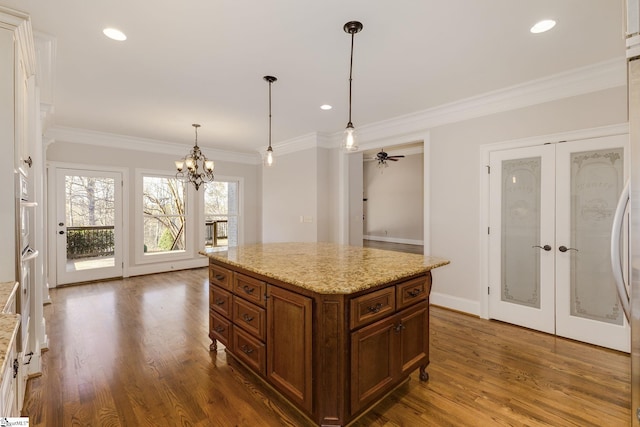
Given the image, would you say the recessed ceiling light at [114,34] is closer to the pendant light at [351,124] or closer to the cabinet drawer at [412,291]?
the pendant light at [351,124]

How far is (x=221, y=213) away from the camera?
671 centimetres

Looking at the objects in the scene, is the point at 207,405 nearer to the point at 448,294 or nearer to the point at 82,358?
the point at 82,358

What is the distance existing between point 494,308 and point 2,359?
3.97m

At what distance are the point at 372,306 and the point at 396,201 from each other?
8.73 meters

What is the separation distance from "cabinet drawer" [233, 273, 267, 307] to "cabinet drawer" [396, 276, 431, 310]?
874mm

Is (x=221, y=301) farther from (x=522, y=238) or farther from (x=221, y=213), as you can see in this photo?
(x=221, y=213)

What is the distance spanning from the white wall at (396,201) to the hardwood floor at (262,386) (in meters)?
6.47

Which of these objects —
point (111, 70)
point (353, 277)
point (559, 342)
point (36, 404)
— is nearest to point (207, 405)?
point (36, 404)

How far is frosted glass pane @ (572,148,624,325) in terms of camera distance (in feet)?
9.12

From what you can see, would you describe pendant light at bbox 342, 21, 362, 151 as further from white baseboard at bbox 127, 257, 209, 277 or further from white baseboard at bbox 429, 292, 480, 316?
white baseboard at bbox 127, 257, 209, 277

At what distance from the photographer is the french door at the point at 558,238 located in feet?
9.21

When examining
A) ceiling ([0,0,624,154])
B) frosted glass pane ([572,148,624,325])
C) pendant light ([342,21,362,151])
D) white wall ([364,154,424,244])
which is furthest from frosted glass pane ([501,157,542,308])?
white wall ([364,154,424,244])

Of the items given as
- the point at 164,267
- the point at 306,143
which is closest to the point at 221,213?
the point at 164,267

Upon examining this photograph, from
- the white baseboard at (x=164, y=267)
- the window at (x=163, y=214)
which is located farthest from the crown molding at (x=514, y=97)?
the white baseboard at (x=164, y=267)
